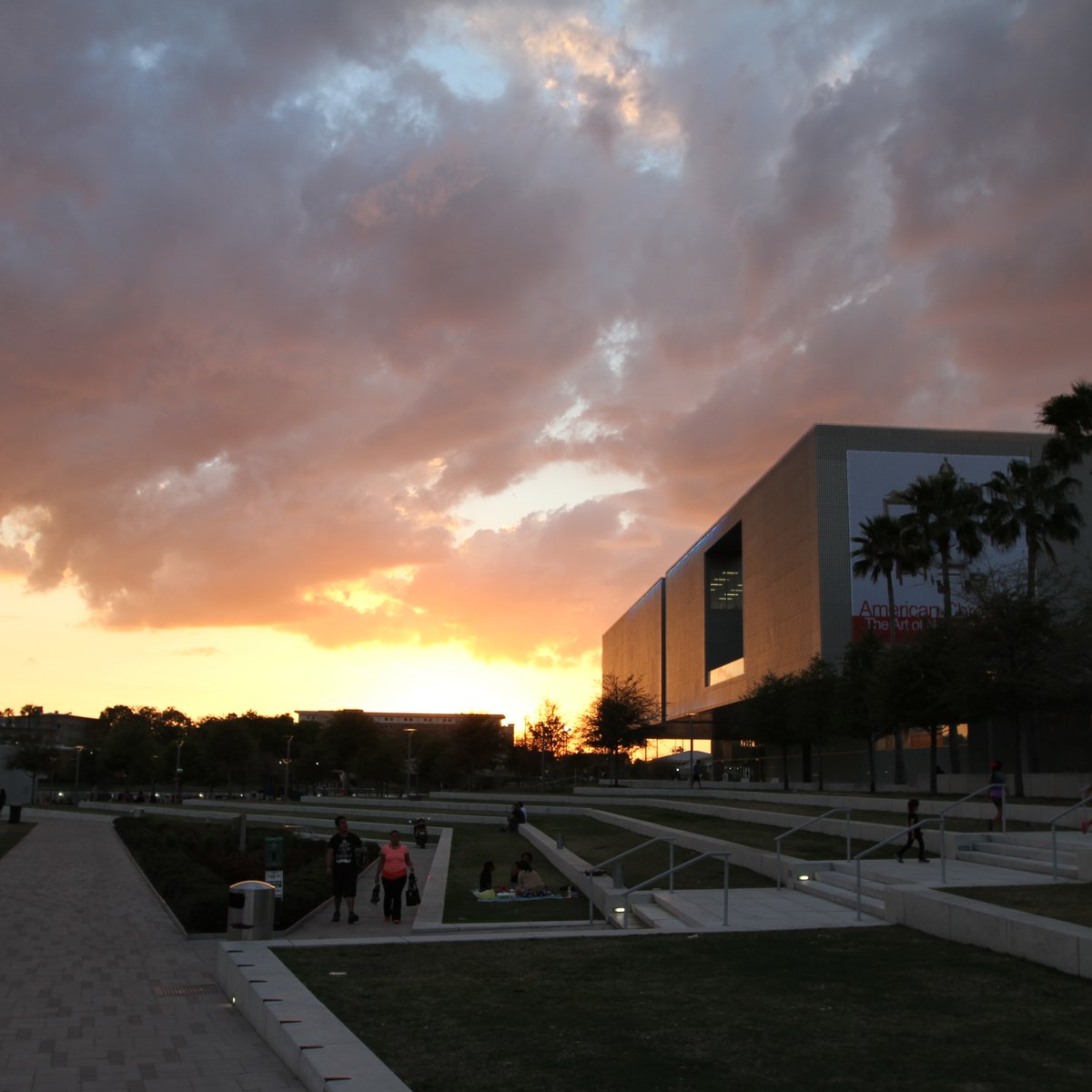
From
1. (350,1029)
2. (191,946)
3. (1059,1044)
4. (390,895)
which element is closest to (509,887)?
(390,895)

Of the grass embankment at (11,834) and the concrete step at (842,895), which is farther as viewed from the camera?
the grass embankment at (11,834)

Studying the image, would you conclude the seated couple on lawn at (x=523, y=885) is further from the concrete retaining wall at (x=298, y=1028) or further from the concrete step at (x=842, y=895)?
the concrete retaining wall at (x=298, y=1028)

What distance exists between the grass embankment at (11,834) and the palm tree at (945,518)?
122 feet

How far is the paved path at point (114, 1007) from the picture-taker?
7953 millimetres

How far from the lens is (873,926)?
43.0 feet

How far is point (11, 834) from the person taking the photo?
4662cm

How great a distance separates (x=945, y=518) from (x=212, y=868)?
32.3 m

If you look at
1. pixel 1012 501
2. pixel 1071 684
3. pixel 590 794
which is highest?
pixel 1012 501

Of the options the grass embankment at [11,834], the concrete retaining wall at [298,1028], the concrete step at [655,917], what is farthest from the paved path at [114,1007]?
A: the grass embankment at [11,834]

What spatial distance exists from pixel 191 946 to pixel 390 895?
318 cm

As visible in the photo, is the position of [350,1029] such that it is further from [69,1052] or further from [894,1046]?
[894,1046]

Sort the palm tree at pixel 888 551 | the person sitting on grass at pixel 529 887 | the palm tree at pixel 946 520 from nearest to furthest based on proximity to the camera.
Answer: the person sitting on grass at pixel 529 887
the palm tree at pixel 946 520
the palm tree at pixel 888 551

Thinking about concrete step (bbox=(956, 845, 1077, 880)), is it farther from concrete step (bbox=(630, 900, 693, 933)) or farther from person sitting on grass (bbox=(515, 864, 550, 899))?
person sitting on grass (bbox=(515, 864, 550, 899))

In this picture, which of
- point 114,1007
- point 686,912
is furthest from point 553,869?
point 114,1007
